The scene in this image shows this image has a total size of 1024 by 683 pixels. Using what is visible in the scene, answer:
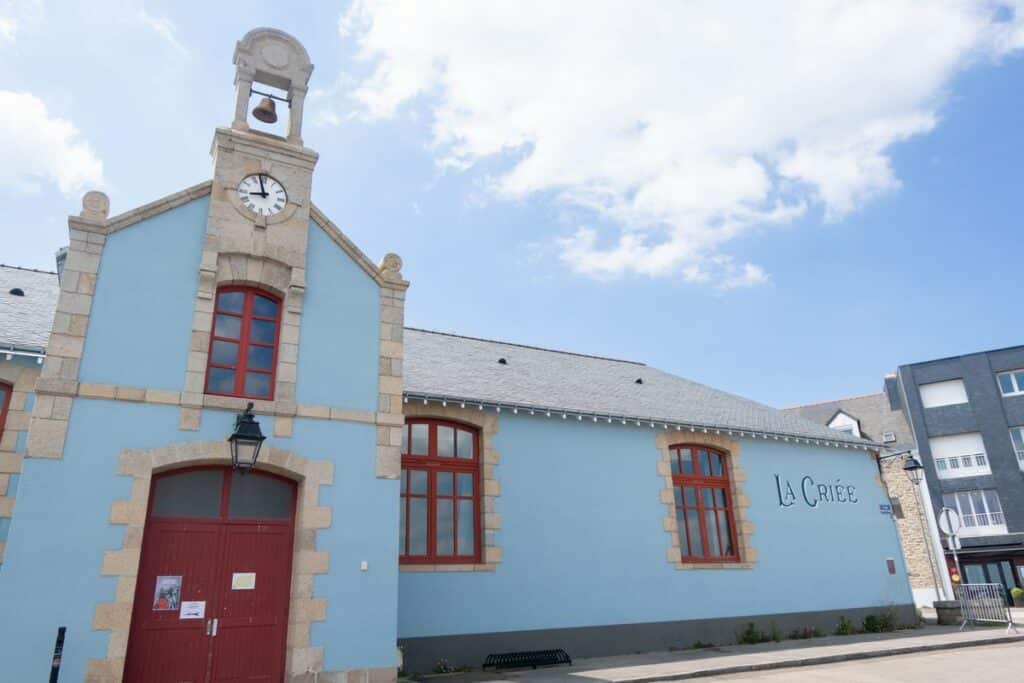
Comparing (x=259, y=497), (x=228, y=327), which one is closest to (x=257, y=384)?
(x=228, y=327)

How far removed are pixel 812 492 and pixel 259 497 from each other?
480 inches

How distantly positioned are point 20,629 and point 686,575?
10.5 m

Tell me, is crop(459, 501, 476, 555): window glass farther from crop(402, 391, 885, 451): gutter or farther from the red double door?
the red double door

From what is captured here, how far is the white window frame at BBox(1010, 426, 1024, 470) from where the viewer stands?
90.8ft

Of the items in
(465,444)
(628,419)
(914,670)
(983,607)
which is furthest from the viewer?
(983,607)

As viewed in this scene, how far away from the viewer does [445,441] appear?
11.6 meters

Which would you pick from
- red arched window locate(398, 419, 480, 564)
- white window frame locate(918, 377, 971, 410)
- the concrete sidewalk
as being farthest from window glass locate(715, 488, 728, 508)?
white window frame locate(918, 377, 971, 410)

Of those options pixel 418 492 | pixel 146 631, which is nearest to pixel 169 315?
pixel 146 631

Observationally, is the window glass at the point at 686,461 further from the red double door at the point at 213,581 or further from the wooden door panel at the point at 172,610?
the wooden door panel at the point at 172,610

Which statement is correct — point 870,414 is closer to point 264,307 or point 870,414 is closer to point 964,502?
point 964,502

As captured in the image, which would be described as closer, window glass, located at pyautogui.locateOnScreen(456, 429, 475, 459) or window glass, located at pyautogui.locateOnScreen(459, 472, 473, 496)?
window glass, located at pyautogui.locateOnScreen(459, 472, 473, 496)

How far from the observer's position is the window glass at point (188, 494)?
8.04 m

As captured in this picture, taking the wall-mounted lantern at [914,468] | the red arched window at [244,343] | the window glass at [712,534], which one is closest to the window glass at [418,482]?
the red arched window at [244,343]

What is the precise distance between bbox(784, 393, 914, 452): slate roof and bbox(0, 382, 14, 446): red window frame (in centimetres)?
2919
